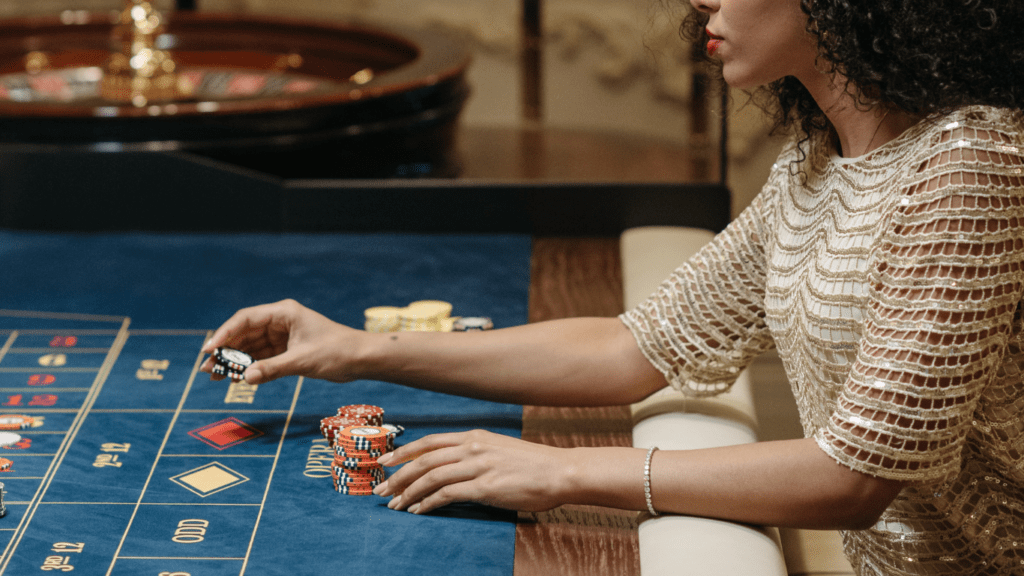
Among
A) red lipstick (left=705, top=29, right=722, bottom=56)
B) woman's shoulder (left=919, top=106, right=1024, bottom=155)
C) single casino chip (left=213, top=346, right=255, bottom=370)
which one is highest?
red lipstick (left=705, top=29, right=722, bottom=56)

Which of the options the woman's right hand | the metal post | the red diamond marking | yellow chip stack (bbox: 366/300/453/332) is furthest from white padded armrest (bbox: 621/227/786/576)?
the metal post

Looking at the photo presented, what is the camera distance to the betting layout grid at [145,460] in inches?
50.3

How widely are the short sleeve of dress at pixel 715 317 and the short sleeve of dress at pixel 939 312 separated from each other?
403 mm

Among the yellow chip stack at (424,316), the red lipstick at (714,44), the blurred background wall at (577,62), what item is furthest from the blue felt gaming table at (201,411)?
the blurred background wall at (577,62)

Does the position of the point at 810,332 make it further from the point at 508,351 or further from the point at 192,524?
the point at 192,524

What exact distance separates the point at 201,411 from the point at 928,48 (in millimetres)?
1115

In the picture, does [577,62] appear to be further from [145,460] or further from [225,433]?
[145,460]

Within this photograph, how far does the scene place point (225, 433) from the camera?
62.8 inches

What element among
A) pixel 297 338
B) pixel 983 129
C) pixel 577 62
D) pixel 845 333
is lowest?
pixel 577 62

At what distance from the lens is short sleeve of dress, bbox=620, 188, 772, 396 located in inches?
63.6

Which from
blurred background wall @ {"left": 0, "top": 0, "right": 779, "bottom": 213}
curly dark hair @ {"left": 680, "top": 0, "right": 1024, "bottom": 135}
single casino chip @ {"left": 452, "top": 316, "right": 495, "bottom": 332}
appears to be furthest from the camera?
blurred background wall @ {"left": 0, "top": 0, "right": 779, "bottom": 213}

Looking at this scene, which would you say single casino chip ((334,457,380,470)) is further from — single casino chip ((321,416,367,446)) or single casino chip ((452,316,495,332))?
single casino chip ((452,316,495,332))

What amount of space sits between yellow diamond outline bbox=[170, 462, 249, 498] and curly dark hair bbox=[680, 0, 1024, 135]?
2.92ft

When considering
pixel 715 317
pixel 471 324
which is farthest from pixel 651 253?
pixel 715 317
